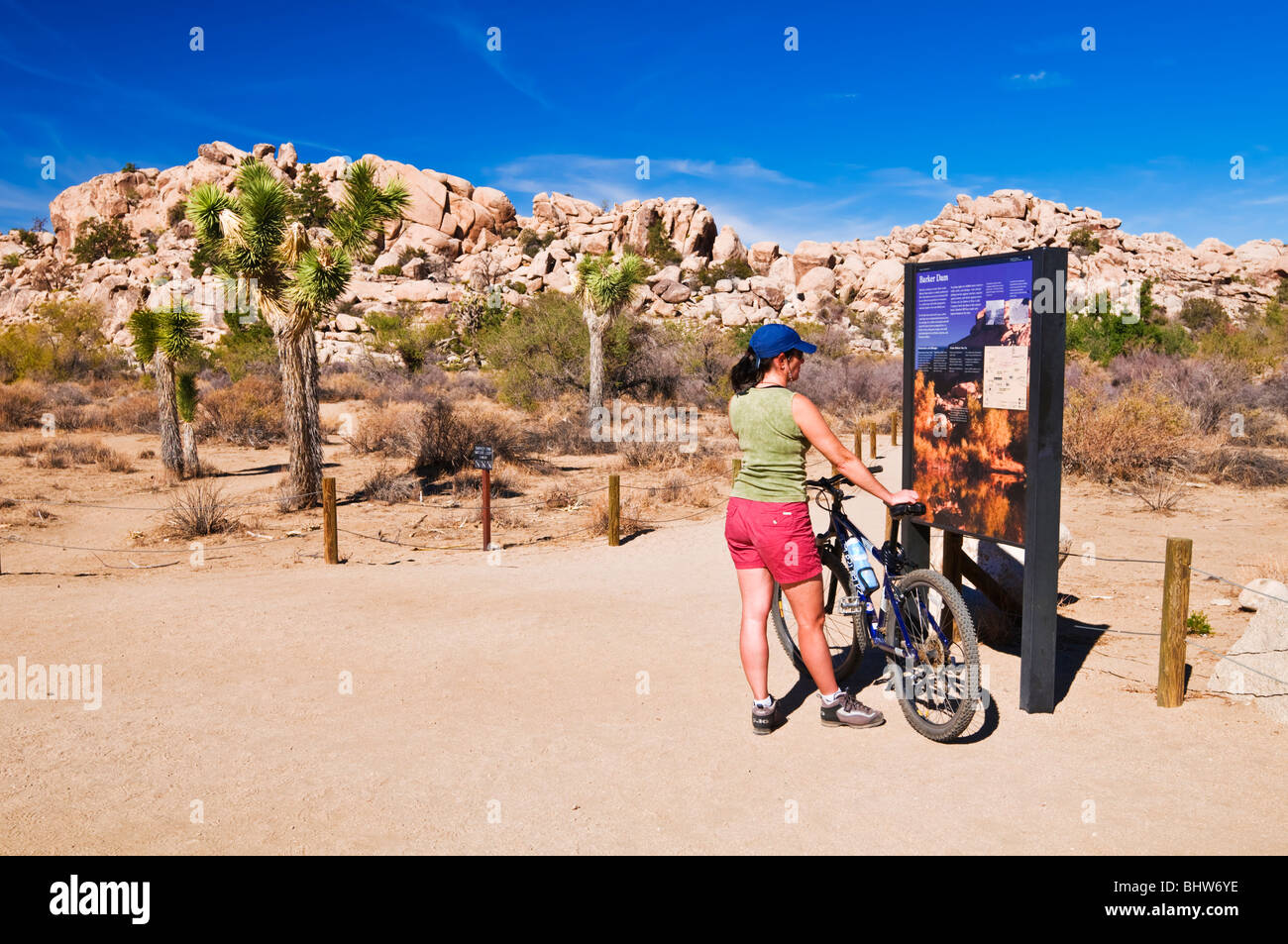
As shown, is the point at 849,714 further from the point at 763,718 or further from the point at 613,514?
the point at 613,514

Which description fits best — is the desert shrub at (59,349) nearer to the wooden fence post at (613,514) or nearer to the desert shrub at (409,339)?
the desert shrub at (409,339)

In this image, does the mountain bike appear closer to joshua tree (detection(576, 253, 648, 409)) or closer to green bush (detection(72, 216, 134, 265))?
joshua tree (detection(576, 253, 648, 409))

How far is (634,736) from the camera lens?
4215 mm

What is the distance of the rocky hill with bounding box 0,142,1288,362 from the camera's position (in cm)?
5459

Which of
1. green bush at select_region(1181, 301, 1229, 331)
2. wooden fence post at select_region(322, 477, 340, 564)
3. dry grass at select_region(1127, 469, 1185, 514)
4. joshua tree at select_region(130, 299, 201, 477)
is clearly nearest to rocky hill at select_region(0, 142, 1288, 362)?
green bush at select_region(1181, 301, 1229, 331)

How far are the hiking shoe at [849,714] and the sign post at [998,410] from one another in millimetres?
908

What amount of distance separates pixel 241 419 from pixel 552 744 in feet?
66.5

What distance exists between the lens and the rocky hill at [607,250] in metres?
54.6

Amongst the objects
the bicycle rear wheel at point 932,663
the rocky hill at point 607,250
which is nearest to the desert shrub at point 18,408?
the bicycle rear wheel at point 932,663

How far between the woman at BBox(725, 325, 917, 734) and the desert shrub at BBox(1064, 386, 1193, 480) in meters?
11.6
